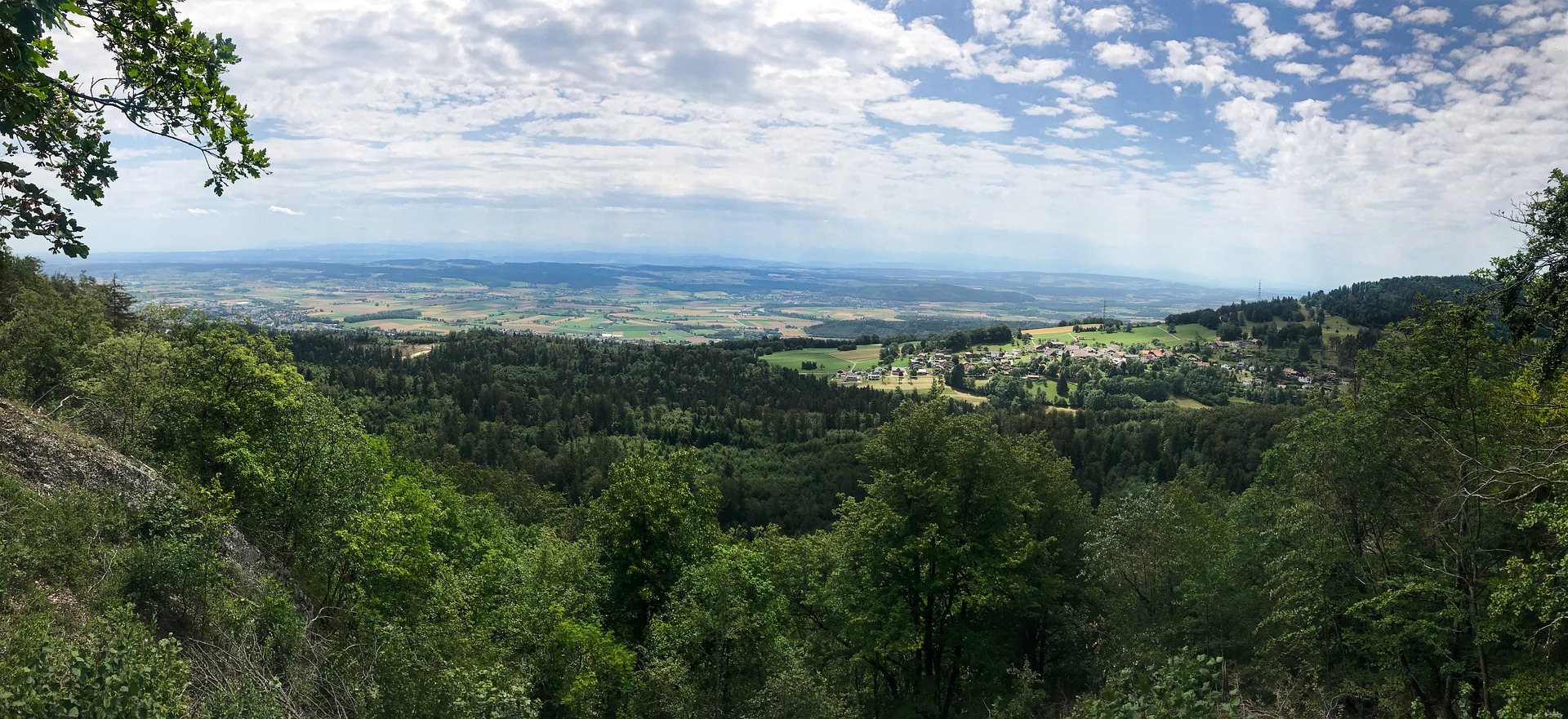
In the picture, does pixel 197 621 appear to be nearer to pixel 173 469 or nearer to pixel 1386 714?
pixel 173 469

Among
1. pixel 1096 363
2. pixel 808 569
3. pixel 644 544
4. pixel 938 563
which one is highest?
pixel 938 563

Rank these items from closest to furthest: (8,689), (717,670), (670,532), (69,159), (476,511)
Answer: (8,689)
(69,159)
(717,670)
(670,532)
(476,511)

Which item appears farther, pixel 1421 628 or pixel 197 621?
pixel 1421 628

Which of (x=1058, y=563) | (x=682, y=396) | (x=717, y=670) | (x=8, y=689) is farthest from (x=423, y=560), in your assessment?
(x=682, y=396)

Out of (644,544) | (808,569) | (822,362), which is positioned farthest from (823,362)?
(644,544)

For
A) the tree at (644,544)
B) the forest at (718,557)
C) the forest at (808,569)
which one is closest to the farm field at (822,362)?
the forest at (718,557)

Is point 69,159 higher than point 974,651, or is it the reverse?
point 69,159

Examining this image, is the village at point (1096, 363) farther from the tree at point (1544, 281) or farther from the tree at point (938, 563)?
the tree at point (1544, 281)

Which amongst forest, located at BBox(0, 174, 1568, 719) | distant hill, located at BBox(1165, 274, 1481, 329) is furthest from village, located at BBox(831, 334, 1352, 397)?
forest, located at BBox(0, 174, 1568, 719)

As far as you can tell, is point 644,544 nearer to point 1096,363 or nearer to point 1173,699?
point 1173,699
